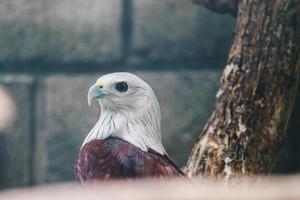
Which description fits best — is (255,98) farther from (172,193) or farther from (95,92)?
(172,193)

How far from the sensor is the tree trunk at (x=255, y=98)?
2.61 m

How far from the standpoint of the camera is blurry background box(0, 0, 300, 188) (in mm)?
3773

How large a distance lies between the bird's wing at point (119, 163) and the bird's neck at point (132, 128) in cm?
13

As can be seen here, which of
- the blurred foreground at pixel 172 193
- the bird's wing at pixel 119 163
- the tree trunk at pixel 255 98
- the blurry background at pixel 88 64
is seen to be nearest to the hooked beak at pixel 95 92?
the bird's wing at pixel 119 163

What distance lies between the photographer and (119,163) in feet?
8.49

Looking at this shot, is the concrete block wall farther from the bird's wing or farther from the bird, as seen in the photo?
the bird's wing

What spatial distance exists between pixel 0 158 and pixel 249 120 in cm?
176

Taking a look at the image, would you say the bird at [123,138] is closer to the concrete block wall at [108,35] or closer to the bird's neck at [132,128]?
the bird's neck at [132,128]

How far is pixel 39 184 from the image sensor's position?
12.5ft

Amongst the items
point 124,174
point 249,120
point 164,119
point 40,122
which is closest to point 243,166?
point 249,120

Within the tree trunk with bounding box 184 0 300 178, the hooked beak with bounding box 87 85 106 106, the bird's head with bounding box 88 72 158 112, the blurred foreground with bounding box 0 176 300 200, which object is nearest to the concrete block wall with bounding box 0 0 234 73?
the bird's head with bounding box 88 72 158 112

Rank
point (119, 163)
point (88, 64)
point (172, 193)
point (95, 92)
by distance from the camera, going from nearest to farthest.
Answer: point (172, 193)
point (119, 163)
point (95, 92)
point (88, 64)

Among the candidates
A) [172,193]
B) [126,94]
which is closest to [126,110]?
[126,94]

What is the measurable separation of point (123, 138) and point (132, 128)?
0.28ft
